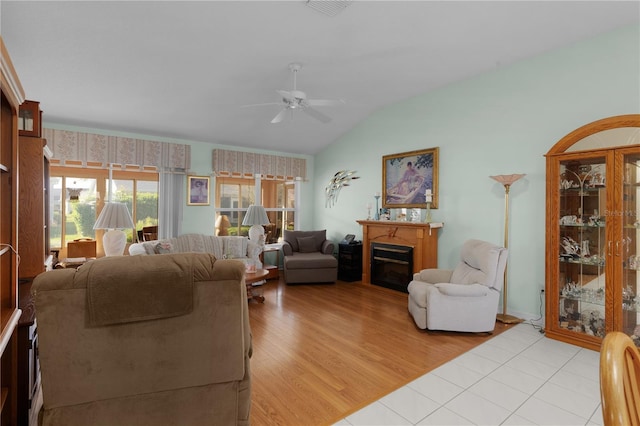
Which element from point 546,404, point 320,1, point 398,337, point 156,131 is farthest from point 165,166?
point 546,404

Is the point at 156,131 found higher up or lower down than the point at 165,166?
higher up

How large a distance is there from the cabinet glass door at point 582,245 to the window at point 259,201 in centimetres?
487

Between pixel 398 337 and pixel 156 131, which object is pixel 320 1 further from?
pixel 156 131

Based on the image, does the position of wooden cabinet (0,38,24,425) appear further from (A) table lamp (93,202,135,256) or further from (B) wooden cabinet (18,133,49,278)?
(A) table lamp (93,202,135,256)

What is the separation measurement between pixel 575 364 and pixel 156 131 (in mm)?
5913

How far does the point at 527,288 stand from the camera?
3926 mm

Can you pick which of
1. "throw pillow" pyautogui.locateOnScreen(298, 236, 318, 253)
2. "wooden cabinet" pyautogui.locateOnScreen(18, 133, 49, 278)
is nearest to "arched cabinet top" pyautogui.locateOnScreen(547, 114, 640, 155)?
"throw pillow" pyautogui.locateOnScreen(298, 236, 318, 253)

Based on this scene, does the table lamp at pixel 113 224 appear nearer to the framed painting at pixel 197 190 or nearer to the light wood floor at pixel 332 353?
the framed painting at pixel 197 190

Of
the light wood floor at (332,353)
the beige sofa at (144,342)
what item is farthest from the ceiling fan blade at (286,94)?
the light wood floor at (332,353)

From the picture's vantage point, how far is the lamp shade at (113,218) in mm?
4215

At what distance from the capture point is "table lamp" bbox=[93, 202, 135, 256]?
13.8ft

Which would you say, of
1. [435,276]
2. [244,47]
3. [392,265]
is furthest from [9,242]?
[392,265]

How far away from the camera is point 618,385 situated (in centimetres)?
68

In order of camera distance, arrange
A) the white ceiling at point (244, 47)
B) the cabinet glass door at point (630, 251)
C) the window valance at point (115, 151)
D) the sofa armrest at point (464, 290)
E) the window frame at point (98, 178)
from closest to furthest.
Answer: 1. the white ceiling at point (244, 47)
2. the cabinet glass door at point (630, 251)
3. the sofa armrest at point (464, 290)
4. the window valance at point (115, 151)
5. the window frame at point (98, 178)
